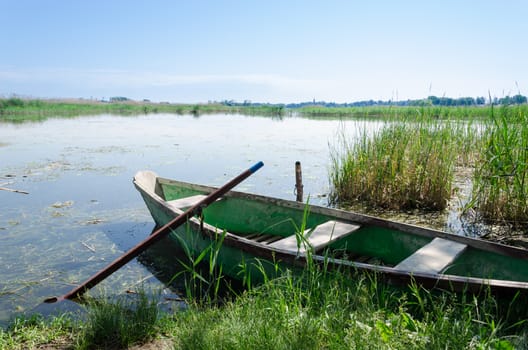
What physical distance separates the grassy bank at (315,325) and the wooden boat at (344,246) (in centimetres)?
Answer: 14

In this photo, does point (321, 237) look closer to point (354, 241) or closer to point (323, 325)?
point (354, 241)

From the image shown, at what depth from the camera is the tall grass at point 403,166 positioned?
6535 mm

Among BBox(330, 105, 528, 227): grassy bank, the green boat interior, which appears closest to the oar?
the green boat interior

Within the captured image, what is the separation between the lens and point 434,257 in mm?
3322

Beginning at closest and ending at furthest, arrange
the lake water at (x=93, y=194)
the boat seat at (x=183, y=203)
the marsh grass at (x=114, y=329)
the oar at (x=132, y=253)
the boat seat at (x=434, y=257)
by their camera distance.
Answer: the marsh grass at (x=114, y=329)
the boat seat at (x=434, y=257)
the oar at (x=132, y=253)
the lake water at (x=93, y=194)
the boat seat at (x=183, y=203)

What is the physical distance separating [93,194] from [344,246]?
587 centimetres

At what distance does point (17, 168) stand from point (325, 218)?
932 cm

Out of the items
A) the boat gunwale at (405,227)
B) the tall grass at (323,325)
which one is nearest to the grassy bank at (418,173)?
the boat gunwale at (405,227)

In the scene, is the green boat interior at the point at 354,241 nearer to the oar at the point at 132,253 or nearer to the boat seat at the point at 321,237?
the boat seat at the point at 321,237

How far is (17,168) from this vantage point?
10.6m

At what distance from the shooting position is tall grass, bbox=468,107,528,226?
498 cm

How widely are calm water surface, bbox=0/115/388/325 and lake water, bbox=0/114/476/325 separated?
0.02m

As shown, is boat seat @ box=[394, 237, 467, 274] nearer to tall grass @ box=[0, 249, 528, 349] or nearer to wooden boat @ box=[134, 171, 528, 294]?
wooden boat @ box=[134, 171, 528, 294]

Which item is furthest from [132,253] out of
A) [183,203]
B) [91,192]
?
[91,192]
